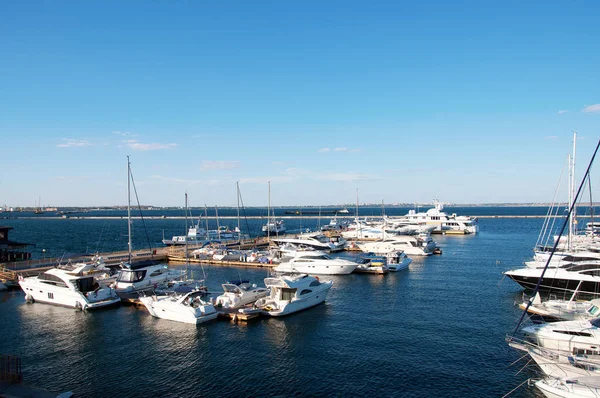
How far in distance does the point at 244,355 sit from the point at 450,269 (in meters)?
38.7

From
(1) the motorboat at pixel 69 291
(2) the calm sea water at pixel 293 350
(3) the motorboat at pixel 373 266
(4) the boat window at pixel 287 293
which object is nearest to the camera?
(2) the calm sea water at pixel 293 350

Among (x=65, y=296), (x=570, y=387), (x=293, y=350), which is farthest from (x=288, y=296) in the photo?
(x=570, y=387)

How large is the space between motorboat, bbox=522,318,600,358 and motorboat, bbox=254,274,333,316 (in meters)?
16.7

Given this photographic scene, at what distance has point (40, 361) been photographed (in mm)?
24188

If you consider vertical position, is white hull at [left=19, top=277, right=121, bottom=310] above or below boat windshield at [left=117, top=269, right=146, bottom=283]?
below

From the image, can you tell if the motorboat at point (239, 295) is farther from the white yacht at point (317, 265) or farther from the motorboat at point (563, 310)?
the motorboat at point (563, 310)

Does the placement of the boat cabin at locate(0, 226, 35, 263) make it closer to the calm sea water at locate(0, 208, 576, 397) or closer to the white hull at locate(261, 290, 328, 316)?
the calm sea water at locate(0, 208, 576, 397)

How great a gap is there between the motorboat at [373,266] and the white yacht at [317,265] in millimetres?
1277

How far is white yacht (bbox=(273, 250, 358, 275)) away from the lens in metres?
52.6

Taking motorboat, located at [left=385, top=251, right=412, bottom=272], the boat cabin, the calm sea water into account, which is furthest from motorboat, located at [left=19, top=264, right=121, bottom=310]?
motorboat, located at [left=385, top=251, right=412, bottom=272]

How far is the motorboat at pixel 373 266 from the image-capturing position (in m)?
53.3

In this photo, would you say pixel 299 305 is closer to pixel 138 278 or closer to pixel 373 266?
pixel 138 278

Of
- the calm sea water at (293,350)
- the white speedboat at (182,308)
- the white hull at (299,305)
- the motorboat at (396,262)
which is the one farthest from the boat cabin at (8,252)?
the motorboat at (396,262)

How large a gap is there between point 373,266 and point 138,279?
28.0m
